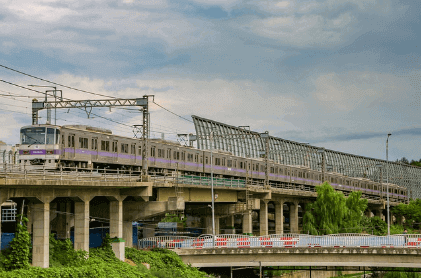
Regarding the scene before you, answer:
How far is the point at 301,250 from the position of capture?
44.2 m

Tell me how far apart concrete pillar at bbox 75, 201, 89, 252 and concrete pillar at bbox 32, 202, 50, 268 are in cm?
427

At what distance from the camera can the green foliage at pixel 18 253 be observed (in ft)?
96.8

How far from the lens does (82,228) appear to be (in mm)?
36719

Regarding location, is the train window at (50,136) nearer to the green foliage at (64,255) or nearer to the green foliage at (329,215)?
the green foliage at (64,255)

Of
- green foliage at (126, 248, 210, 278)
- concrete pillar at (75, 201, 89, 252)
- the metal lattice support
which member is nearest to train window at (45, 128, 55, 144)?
concrete pillar at (75, 201, 89, 252)

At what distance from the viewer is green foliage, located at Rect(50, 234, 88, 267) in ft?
110

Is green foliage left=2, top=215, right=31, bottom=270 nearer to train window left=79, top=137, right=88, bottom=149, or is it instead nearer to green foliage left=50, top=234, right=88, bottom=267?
green foliage left=50, top=234, right=88, bottom=267

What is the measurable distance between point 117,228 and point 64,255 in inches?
269

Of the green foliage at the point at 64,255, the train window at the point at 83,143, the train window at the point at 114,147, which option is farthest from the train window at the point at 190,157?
the green foliage at the point at 64,255

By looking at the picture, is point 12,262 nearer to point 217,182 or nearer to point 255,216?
point 217,182

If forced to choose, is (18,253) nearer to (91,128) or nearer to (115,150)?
(91,128)

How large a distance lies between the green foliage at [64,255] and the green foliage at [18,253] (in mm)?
3154

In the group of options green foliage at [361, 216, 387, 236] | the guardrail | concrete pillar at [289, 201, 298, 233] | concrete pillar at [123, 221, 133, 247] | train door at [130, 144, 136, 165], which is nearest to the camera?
the guardrail

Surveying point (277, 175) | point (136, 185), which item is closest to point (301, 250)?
point (136, 185)
